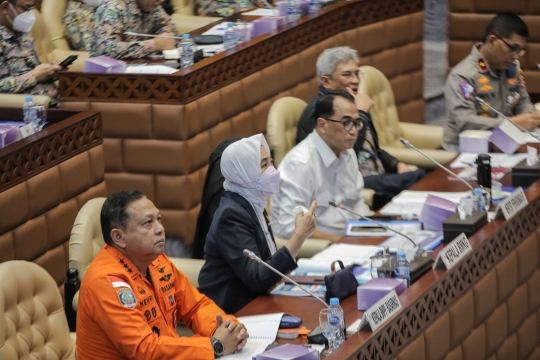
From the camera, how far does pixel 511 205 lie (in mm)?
3600

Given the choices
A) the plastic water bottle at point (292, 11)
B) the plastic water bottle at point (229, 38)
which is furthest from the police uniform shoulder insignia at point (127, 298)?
the plastic water bottle at point (292, 11)

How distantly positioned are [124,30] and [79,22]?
0.71 metres

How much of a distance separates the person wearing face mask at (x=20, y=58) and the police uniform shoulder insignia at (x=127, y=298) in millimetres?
2187

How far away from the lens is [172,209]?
4.80 meters

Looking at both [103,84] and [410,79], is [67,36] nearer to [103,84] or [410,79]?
[103,84]

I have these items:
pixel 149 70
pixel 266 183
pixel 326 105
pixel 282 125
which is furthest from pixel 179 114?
pixel 266 183

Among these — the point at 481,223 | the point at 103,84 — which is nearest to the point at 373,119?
the point at 103,84

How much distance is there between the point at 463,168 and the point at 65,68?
1922 mm

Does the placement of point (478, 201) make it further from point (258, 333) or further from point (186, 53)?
point (186, 53)

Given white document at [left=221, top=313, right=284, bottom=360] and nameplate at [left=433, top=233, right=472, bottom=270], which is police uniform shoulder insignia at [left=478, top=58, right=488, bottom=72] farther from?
white document at [left=221, top=313, right=284, bottom=360]

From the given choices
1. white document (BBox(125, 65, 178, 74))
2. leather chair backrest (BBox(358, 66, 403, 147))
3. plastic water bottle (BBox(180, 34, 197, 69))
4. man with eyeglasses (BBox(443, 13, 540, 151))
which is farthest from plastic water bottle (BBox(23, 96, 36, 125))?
man with eyeglasses (BBox(443, 13, 540, 151))

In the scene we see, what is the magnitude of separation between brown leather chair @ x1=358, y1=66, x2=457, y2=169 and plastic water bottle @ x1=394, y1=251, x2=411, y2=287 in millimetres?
2371

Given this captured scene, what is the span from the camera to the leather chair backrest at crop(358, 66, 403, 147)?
5.51 meters

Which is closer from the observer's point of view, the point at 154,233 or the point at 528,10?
the point at 154,233
